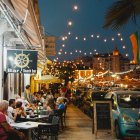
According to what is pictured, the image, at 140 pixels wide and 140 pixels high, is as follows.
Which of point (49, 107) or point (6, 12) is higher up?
point (6, 12)

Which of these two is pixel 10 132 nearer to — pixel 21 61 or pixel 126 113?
pixel 21 61

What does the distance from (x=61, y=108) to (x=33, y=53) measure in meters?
4.75

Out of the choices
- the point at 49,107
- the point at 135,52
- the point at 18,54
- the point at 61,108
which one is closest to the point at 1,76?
the point at 18,54

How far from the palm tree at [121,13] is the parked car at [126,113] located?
21.3 feet

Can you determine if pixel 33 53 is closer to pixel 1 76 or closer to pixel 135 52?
pixel 1 76

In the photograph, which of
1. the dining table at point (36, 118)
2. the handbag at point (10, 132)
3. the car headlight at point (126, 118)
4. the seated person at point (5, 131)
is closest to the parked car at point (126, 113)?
the car headlight at point (126, 118)

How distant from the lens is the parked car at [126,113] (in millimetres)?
13094

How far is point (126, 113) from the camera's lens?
525 inches

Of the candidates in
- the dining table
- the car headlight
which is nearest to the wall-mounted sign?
the dining table

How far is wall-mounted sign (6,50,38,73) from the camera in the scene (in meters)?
11.6

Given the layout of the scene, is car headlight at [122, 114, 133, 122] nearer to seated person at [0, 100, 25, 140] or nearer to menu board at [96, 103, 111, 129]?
menu board at [96, 103, 111, 129]

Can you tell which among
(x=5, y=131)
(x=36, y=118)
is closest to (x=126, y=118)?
(x=36, y=118)

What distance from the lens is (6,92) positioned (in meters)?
14.6

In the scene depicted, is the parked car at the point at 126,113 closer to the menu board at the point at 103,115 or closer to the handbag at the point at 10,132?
the menu board at the point at 103,115
